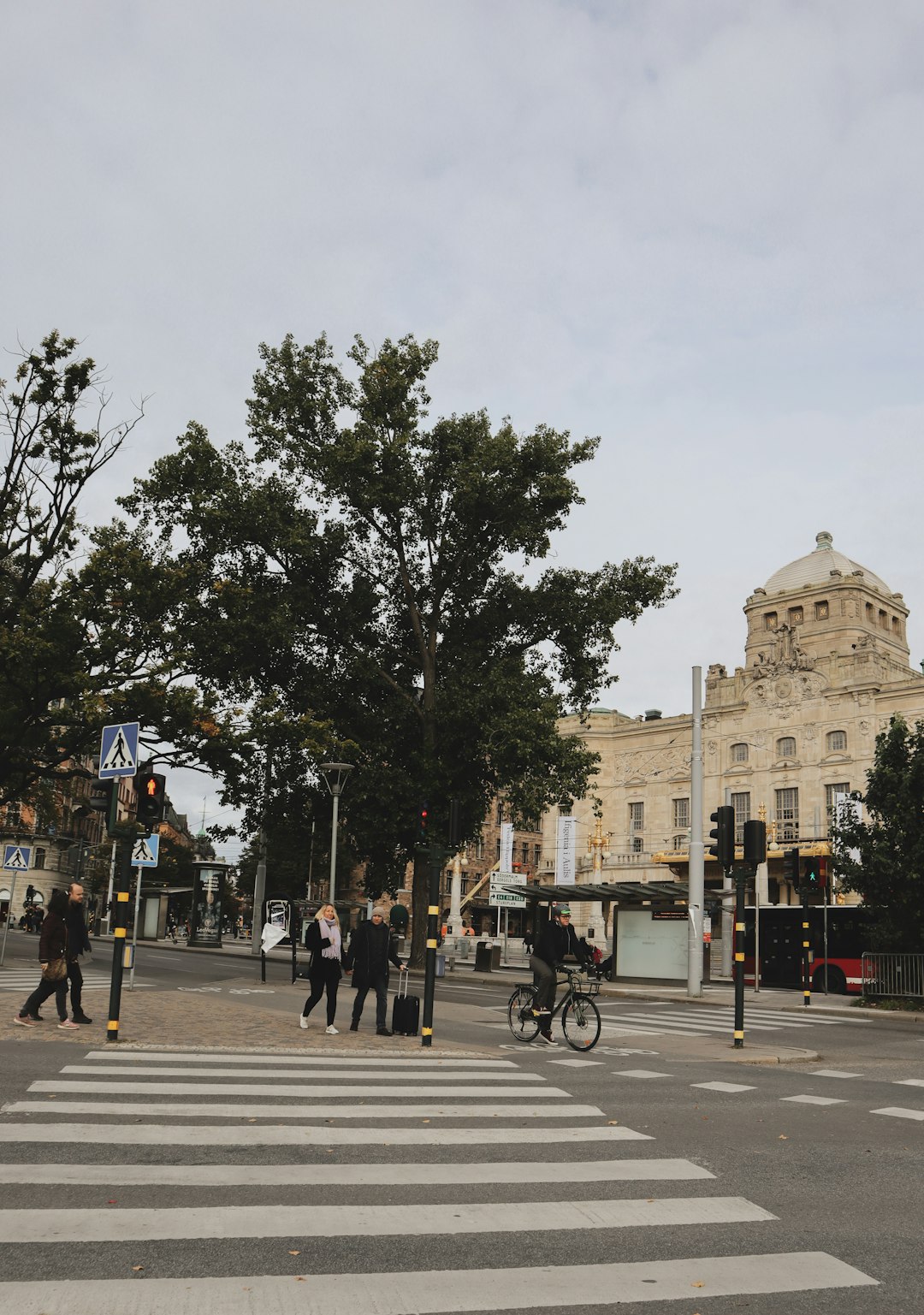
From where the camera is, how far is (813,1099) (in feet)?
37.2

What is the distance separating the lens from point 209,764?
3003cm

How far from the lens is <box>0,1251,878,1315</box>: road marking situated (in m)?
4.59

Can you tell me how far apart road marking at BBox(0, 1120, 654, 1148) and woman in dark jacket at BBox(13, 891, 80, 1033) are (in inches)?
236

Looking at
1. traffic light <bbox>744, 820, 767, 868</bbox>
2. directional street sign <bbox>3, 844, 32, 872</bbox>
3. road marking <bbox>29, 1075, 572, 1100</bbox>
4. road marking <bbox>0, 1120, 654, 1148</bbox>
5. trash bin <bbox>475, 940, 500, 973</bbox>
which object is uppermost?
traffic light <bbox>744, 820, 767, 868</bbox>

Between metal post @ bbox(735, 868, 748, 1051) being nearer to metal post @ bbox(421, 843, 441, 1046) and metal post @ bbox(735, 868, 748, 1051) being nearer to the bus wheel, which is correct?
metal post @ bbox(421, 843, 441, 1046)

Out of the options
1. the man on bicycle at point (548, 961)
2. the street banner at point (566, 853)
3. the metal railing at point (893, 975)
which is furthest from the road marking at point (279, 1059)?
the street banner at point (566, 853)

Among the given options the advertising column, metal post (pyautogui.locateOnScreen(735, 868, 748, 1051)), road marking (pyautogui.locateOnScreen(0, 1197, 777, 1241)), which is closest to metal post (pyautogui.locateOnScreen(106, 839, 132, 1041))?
road marking (pyautogui.locateOnScreen(0, 1197, 777, 1241))

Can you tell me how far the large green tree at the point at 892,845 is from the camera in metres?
26.0

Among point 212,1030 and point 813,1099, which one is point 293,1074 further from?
point 813,1099

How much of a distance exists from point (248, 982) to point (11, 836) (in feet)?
143

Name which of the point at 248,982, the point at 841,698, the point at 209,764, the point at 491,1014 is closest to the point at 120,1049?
the point at 491,1014

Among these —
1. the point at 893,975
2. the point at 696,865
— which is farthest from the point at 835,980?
the point at 696,865

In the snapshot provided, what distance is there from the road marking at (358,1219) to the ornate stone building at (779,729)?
5053cm

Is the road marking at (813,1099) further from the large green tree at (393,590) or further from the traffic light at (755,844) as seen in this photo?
the large green tree at (393,590)
